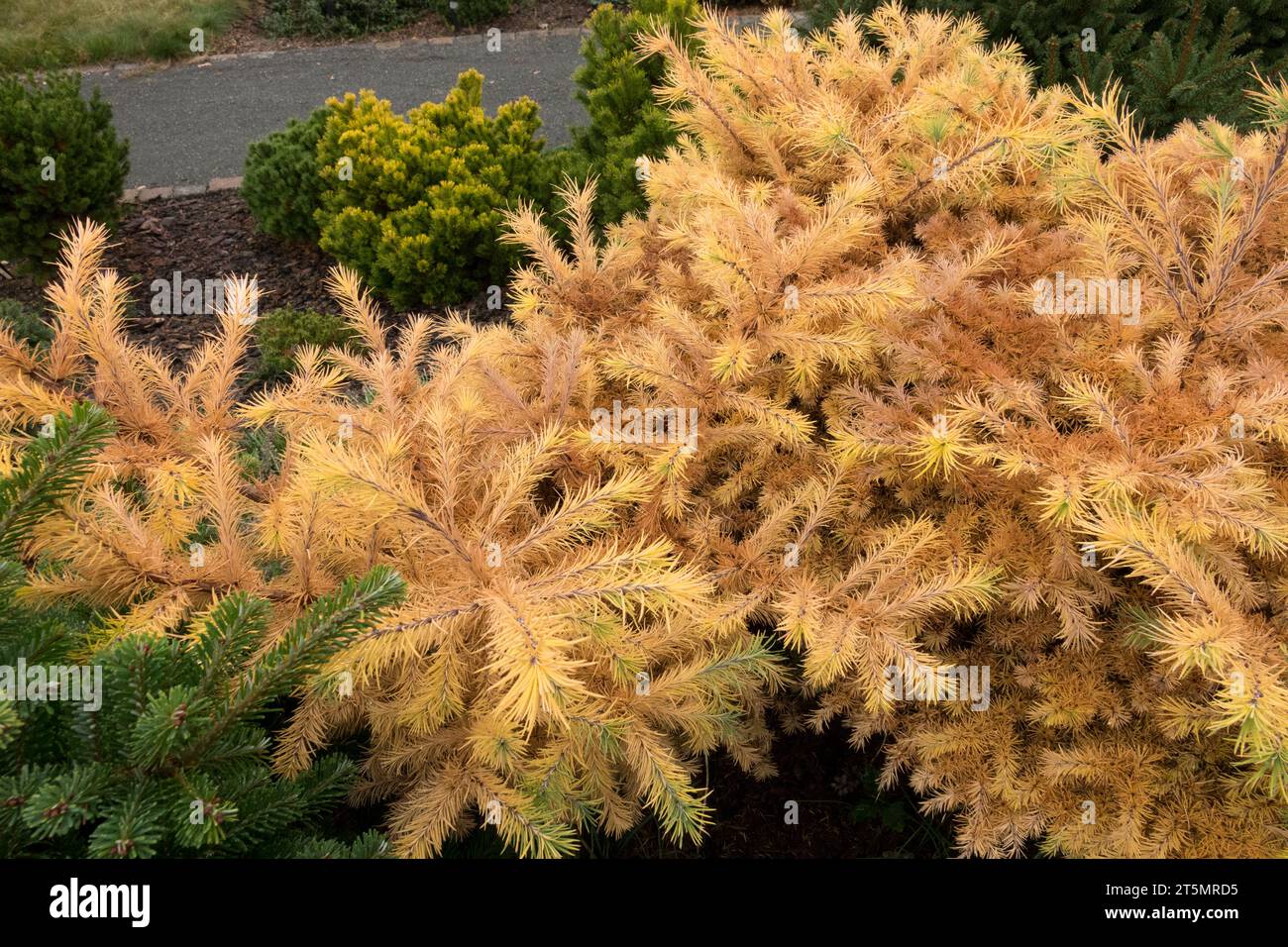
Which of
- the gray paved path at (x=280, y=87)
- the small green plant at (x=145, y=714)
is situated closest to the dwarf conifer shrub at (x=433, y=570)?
the small green plant at (x=145, y=714)

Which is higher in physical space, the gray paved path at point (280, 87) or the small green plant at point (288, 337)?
the gray paved path at point (280, 87)

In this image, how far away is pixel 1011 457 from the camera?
1.67 meters

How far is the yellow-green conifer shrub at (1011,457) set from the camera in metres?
1.67

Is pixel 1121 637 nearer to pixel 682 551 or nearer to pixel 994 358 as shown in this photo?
pixel 994 358

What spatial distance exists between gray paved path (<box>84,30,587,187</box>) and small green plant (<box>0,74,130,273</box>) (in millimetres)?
1559

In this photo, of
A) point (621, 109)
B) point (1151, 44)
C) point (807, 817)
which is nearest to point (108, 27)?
point (621, 109)

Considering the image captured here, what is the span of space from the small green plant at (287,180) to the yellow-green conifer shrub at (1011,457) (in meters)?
3.94

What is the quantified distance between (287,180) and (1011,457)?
16.8 ft

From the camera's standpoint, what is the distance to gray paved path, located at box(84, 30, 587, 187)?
7340mm

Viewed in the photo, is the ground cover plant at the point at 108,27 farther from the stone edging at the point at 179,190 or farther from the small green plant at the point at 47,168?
the small green plant at the point at 47,168

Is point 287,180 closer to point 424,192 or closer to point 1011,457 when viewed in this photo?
point 424,192
